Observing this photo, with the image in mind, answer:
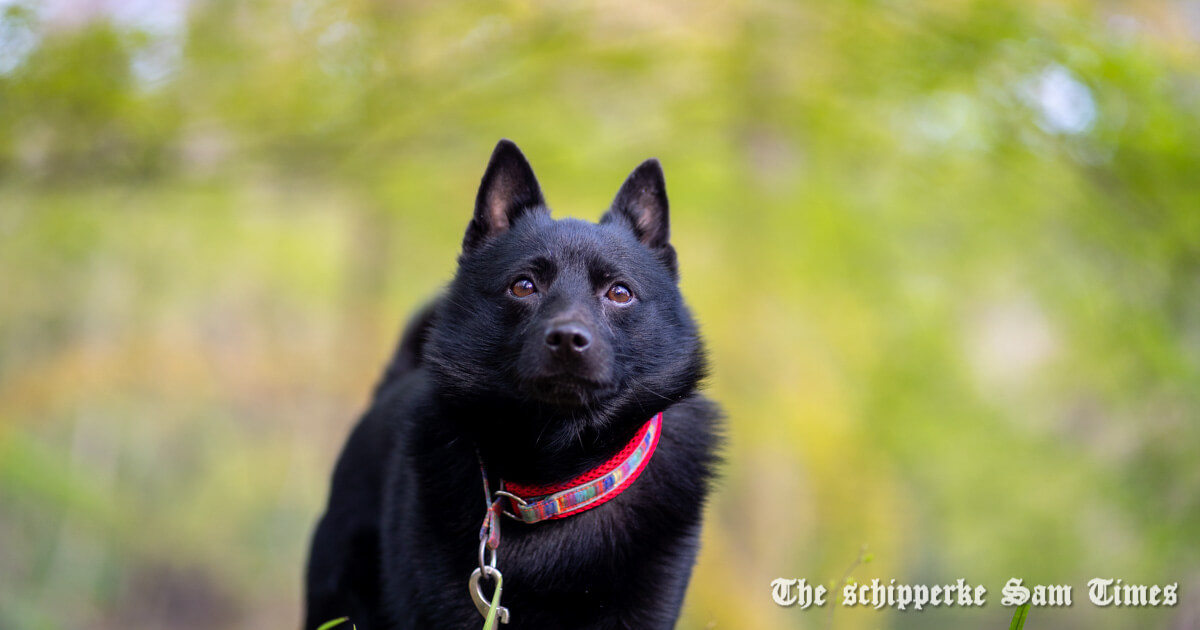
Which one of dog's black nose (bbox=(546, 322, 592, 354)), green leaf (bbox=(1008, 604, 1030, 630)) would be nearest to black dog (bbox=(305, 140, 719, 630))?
dog's black nose (bbox=(546, 322, 592, 354))

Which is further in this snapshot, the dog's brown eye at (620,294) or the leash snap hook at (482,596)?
the dog's brown eye at (620,294)

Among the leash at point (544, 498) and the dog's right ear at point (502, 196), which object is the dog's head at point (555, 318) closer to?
the dog's right ear at point (502, 196)

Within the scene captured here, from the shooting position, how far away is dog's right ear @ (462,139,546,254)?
10.6ft

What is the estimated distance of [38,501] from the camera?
9969 mm

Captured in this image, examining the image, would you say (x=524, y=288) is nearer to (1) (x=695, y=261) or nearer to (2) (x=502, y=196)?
(2) (x=502, y=196)

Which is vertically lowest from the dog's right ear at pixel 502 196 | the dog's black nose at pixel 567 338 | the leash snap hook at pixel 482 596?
the leash snap hook at pixel 482 596

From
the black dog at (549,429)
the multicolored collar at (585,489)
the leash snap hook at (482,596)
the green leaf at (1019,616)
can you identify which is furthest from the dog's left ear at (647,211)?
the green leaf at (1019,616)

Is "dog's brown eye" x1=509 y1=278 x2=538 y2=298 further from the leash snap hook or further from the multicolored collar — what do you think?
the leash snap hook

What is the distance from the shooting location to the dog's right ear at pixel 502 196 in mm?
3236

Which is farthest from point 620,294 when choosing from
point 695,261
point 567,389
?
point 695,261

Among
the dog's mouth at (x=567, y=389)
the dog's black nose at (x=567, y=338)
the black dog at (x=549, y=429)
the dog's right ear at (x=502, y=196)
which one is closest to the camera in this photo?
the dog's black nose at (x=567, y=338)

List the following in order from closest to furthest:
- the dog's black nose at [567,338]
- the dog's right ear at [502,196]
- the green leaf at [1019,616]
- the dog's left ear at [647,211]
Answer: the green leaf at [1019,616], the dog's black nose at [567,338], the dog's right ear at [502,196], the dog's left ear at [647,211]

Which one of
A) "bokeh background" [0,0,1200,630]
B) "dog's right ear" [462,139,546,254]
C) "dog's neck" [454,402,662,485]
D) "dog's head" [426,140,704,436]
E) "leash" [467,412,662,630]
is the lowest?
"leash" [467,412,662,630]

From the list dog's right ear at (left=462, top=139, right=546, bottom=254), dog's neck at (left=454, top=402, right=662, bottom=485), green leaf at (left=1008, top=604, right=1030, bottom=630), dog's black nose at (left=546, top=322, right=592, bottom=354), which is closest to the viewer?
green leaf at (left=1008, top=604, right=1030, bottom=630)
